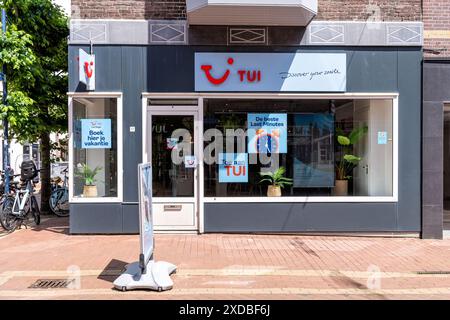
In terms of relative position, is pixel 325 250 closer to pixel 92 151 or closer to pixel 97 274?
pixel 97 274

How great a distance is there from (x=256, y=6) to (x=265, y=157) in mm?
3044

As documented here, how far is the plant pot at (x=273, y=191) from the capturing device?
950 centimetres

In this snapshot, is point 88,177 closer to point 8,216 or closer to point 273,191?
point 8,216

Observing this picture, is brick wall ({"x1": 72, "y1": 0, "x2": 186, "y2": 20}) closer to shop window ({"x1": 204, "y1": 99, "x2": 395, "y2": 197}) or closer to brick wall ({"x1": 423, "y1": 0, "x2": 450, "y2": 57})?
shop window ({"x1": 204, "y1": 99, "x2": 395, "y2": 197})

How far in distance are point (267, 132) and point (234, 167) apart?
3.29 feet

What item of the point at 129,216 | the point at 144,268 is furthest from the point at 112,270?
the point at 129,216

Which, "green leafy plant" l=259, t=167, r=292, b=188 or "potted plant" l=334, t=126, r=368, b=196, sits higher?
"potted plant" l=334, t=126, r=368, b=196

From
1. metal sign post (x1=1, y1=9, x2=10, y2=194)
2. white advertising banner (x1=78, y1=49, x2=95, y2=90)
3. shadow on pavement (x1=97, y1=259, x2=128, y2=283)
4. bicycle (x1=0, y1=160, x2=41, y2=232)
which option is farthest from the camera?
metal sign post (x1=1, y1=9, x2=10, y2=194)

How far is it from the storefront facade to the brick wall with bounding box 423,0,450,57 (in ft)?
0.95

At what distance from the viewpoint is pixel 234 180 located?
9578 mm

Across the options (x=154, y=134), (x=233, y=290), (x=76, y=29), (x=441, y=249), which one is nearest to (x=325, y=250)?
(x=441, y=249)

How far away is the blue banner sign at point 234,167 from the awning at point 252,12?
2667 mm

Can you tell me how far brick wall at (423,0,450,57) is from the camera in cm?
931

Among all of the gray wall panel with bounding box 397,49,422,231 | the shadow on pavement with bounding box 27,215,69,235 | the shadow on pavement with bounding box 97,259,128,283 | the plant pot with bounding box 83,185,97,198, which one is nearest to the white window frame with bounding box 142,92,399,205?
the gray wall panel with bounding box 397,49,422,231
